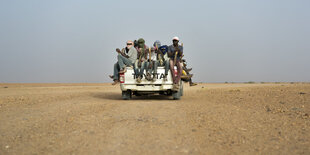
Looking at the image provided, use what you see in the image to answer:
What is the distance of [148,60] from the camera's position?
11828mm

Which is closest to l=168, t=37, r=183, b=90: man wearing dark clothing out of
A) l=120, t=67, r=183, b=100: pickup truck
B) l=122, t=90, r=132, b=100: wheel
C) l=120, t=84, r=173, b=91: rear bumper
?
l=120, t=67, r=183, b=100: pickup truck

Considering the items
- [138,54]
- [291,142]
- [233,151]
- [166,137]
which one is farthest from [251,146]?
[138,54]

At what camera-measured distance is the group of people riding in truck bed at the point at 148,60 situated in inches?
439

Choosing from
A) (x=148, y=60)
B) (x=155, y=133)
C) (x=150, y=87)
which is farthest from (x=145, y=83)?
(x=155, y=133)

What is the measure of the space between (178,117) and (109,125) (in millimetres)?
1765

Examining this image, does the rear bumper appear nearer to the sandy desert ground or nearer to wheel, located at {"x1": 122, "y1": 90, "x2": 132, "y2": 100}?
wheel, located at {"x1": 122, "y1": 90, "x2": 132, "y2": 100}

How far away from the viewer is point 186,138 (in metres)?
4.69

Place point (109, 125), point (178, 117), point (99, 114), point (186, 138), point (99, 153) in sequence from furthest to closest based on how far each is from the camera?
point (99, 114)
point (178, 117)
point (109, 125)
point (186, 138)
point (99, 153)

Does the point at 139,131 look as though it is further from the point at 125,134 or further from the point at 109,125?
the point at 109,125

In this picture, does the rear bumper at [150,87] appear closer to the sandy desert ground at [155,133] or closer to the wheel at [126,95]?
the wheel at [126,95]

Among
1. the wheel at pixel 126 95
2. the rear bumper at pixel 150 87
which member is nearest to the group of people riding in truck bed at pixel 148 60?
the rear bumper at pixel 150 87

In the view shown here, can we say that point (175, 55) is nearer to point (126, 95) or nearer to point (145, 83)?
point (145, 83)

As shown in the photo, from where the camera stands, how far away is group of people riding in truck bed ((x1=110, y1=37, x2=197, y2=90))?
11148 mm

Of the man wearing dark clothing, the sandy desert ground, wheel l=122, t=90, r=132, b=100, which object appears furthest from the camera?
wheel l=122, t=90, r=132, b=100
